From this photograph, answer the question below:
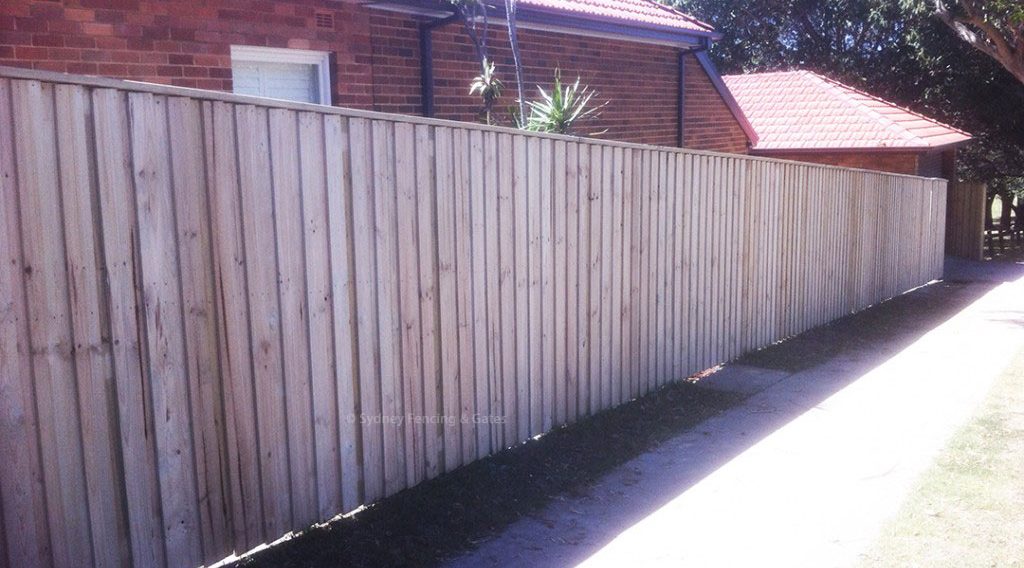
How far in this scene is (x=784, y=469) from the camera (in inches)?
218

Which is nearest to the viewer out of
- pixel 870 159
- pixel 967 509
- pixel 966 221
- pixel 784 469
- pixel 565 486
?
pixel 967 509

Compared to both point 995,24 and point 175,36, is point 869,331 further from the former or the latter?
point 995,24

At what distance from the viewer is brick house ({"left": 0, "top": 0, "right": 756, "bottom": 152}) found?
622cm

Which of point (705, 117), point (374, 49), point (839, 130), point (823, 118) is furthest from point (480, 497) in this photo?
point (823, 118)

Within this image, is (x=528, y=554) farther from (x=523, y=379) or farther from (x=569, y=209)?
(x=569, y=209)

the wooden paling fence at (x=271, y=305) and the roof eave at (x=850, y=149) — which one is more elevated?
the roof eave at (x=850, y=149)

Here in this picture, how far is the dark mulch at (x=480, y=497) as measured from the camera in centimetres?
416

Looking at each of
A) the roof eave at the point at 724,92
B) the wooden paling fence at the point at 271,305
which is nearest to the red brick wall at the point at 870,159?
the roof eave at the point at 724,92

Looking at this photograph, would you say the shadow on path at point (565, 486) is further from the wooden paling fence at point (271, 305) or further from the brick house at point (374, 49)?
the brick house at point (374, 49)

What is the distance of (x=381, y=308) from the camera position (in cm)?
458

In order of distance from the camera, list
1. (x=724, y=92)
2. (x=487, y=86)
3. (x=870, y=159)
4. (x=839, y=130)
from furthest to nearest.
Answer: (x=839, y=130) → (x=870, y=159) → (x=724, y=92) → (x=487, y=86)

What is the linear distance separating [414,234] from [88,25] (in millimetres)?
3104

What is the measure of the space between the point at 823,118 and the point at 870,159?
1485 mm

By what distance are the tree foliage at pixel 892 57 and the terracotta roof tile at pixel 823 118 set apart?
2.44 meters
